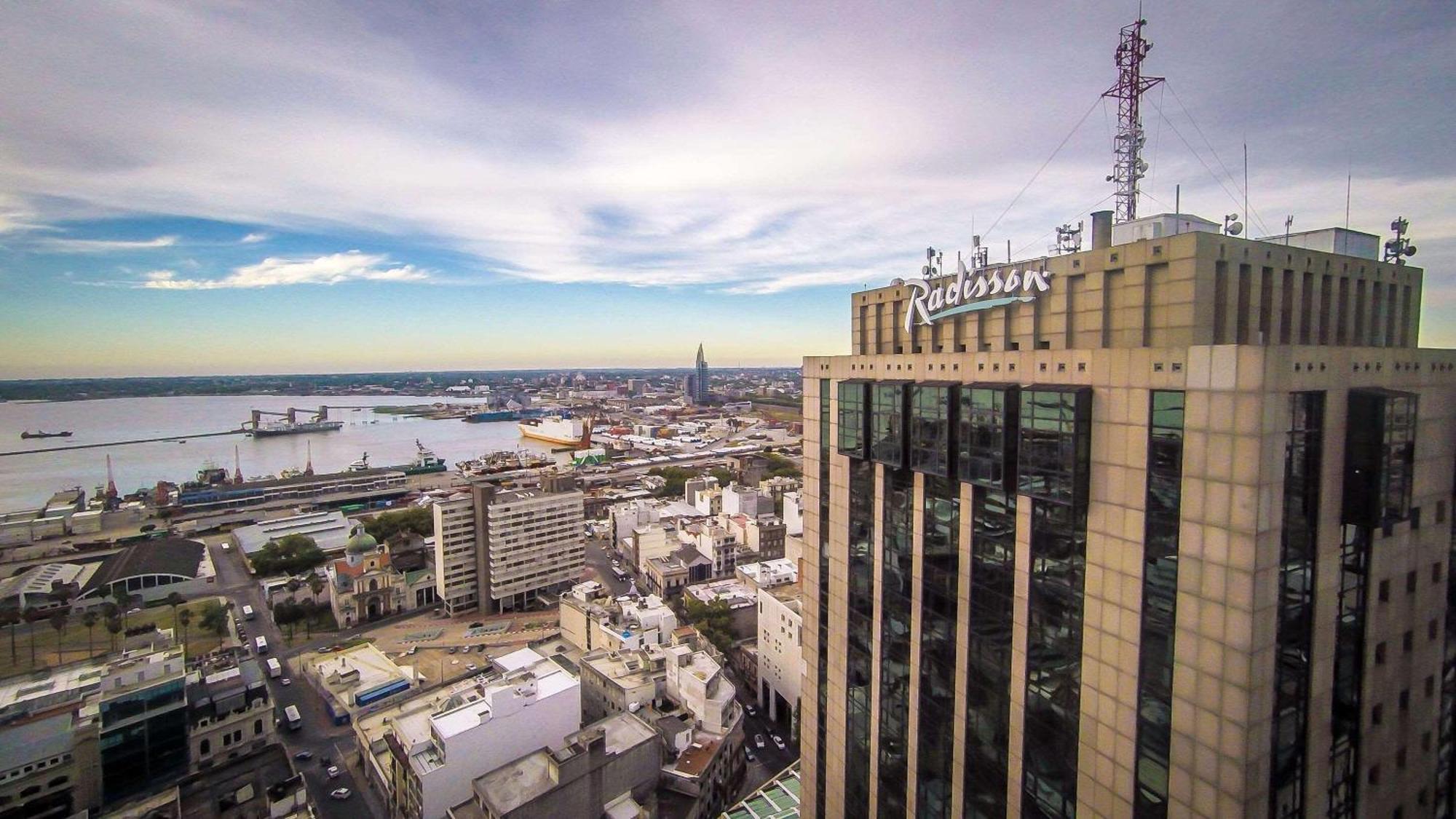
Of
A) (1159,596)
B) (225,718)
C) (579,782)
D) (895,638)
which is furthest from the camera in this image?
(225,718)

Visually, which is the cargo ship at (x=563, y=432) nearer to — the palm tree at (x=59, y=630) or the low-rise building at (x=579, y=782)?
the palm tree at (x=59, y=630)

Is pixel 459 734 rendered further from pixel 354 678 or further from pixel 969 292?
pixel 969 292

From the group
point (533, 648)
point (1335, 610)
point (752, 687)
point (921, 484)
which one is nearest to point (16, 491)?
point (533, 648)

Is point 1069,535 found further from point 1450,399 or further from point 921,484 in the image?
point 1450,399

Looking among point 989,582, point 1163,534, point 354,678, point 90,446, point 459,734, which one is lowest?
point 354,678

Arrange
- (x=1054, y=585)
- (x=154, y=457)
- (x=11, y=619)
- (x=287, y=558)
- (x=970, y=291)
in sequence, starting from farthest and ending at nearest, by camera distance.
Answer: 1. (x=154, y=457)
2. (x=287, y=558)
3. (x=11, y=619)
4. (x=970, y=291)
5. (x=1054, y=585)

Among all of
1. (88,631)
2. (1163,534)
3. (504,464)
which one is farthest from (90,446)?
(1163,534)
